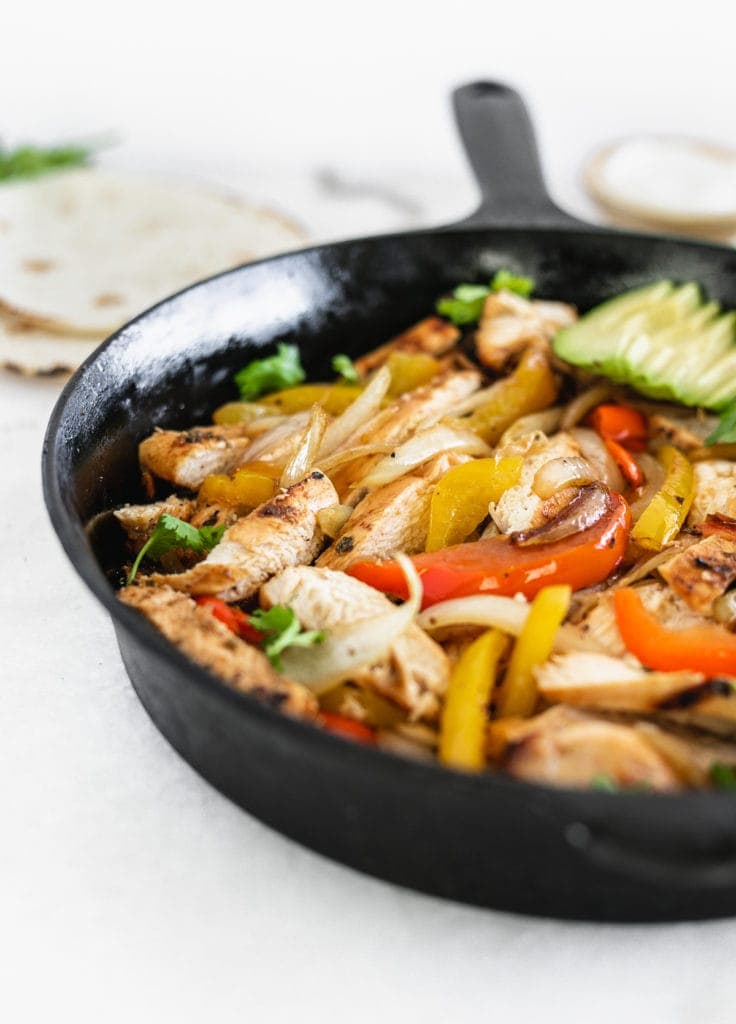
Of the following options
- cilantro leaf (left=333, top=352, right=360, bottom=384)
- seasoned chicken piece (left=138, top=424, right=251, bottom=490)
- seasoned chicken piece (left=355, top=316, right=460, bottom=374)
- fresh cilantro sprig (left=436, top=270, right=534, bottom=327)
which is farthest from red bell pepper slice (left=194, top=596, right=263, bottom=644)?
fresh cilantro sprig (left=436, top=270, right=534, bottom=327)

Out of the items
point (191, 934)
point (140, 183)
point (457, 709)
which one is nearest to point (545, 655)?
point (457, 709)

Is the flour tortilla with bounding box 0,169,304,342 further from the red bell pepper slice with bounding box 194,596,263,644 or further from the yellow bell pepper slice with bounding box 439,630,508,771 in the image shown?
the yellow bell pepper slice with bounding box 439,630,508,771

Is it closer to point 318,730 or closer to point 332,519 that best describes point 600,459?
point 332,519

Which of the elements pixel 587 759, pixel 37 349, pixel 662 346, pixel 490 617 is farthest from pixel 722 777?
pixel 37 349

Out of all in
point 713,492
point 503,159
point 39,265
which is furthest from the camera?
point 39,265

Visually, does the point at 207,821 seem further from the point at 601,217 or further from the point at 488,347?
the point at 601,217

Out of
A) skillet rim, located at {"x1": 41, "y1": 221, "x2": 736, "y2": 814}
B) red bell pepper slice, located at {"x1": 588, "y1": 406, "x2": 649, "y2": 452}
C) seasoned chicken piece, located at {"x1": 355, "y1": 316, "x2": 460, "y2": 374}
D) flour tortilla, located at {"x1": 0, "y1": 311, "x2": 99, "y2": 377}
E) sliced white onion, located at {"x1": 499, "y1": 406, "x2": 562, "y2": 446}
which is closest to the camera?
skillet rim, located at {"x1": 41, "y1": 221, "x2": 736, "y2": 814}

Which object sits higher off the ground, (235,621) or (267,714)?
(267,714)
